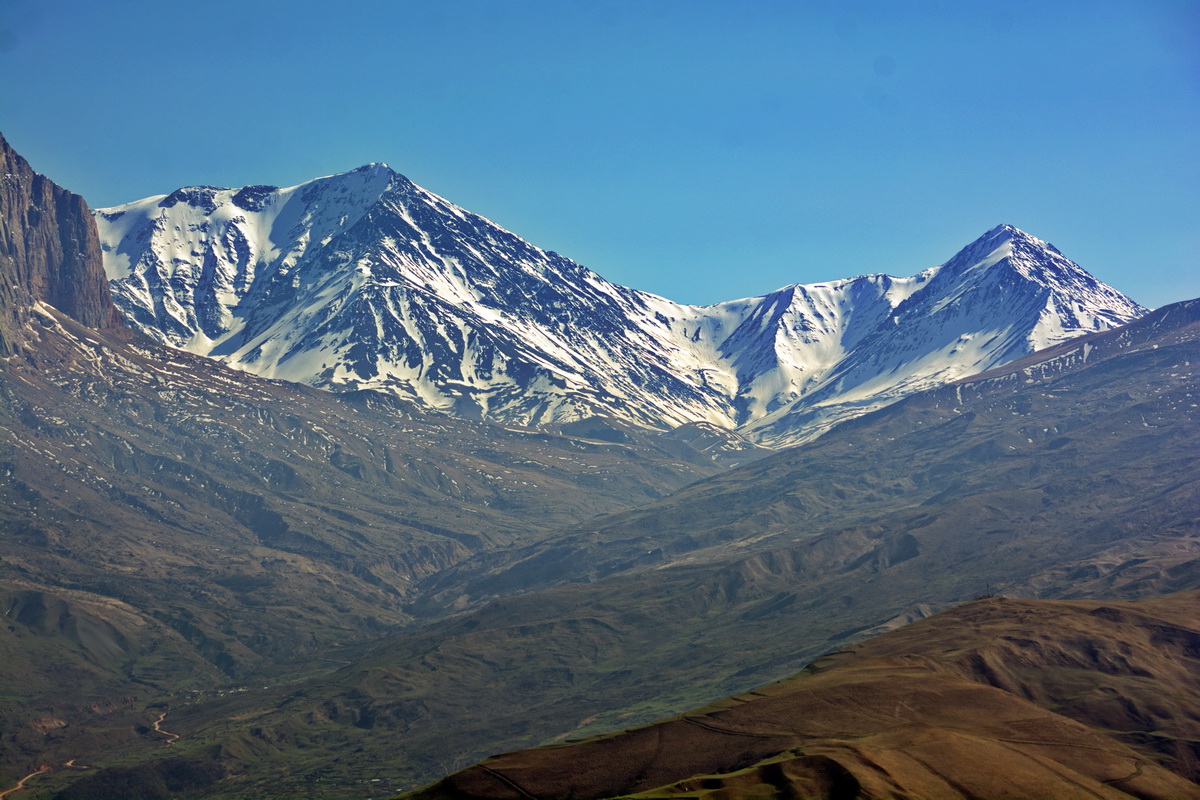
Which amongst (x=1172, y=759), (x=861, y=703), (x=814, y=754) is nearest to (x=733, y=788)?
(x=814, y=754)

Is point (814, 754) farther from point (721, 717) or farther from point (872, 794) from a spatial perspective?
point (721, 717)

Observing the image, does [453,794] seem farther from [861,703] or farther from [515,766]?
[861,703]

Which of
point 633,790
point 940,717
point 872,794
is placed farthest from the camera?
point 940,717

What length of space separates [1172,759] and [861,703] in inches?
1943

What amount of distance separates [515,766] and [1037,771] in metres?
70.6

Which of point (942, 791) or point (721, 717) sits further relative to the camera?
point (721, 717)

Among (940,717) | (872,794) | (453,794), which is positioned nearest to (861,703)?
(940,717)

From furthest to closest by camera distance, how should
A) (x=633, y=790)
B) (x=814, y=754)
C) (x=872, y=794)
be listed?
1. (x=633, y=790)
2. (x=814, y=754)
3. (x=872, y=794)

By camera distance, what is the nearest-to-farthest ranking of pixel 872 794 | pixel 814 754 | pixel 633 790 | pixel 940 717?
pixel 872 794, pixel 814 754, pixel 633 790, pixel 940 717

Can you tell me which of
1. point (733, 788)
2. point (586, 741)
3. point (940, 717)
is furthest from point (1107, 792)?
point (586, 741)

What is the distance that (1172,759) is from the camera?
199000 millimetres

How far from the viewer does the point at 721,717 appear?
198 metres

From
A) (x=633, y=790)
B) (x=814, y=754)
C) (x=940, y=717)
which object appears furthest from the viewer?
(x=940, y=717)

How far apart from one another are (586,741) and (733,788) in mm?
45417
